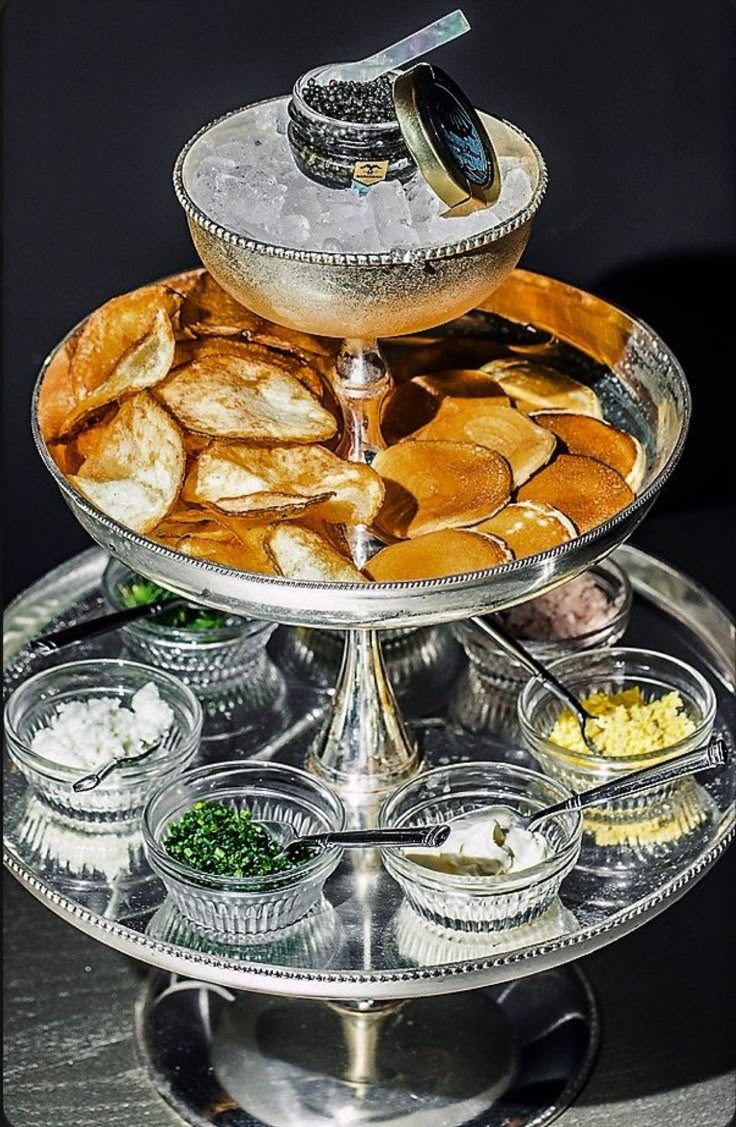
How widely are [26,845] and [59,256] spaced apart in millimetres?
1089

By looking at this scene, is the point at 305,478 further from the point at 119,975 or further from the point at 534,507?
the point at 119,975

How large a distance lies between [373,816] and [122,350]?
44 centimetres

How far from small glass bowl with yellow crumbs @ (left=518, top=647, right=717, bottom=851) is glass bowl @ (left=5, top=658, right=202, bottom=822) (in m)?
0.29

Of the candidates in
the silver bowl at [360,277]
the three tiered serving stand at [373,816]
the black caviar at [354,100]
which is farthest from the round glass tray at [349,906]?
the black caviar at [354,100]

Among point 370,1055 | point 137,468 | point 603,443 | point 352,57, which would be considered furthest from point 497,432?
point 352,57

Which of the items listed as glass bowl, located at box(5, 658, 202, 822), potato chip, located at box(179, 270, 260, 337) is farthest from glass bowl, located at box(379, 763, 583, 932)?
potato chip, located at box(179, 270, 260, 337)

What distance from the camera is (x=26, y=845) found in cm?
157

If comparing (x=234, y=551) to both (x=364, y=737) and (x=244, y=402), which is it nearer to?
(x=244, y=402)

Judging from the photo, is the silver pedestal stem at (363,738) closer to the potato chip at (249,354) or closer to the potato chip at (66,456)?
the potato chip at (249,354)

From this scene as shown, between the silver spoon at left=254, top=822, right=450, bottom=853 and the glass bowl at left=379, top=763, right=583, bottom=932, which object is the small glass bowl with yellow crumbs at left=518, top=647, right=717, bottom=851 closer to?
the glass bowl at left=379, top=763, right=583, bottom=932

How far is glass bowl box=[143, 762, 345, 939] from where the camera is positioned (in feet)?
4.75

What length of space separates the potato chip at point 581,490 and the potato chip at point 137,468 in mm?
283

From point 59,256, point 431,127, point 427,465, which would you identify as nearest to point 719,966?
point 427,465

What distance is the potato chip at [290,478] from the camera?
1.44 metres
